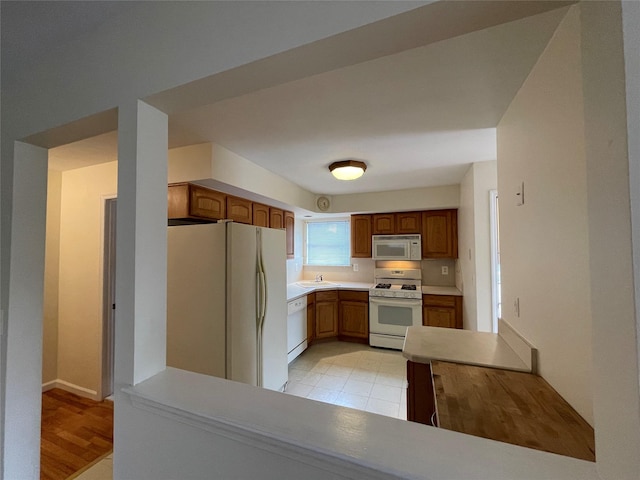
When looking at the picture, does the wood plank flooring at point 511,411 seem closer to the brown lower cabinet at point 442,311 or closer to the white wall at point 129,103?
the white wall at point 129,103

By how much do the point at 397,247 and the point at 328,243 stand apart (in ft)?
4.45

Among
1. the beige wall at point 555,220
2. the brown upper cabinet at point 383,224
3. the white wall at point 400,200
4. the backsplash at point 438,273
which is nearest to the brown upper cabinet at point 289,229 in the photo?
the white wall at point 400,200

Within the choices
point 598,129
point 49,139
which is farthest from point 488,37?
point 49,139

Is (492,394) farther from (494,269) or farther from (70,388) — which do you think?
(70,388)

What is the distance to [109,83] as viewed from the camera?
1095 millimetres

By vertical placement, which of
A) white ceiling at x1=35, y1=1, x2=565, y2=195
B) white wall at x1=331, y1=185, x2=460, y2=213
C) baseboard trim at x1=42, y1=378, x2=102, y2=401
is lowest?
baseboard trim at x1=42, y1=378, x2=102, y2=401

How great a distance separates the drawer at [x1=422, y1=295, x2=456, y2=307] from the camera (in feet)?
11.3

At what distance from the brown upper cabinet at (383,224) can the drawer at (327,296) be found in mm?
1162

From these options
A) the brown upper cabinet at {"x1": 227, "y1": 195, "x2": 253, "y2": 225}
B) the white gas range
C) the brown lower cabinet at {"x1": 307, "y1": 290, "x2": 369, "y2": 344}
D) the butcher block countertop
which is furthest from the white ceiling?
the brown lower cabinet at {"x1": 307, "y1": 290, "x2": 369, "y2": 344}

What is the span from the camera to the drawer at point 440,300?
11.3ft

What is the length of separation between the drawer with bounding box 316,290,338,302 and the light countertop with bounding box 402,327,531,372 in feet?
7.43

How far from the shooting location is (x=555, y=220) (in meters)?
1.01

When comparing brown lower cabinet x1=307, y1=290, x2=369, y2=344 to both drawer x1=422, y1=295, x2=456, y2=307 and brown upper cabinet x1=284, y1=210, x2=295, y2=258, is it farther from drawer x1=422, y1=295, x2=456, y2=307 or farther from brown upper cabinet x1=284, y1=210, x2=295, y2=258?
drawer x1=422, y1=295, x2=456, y2=307

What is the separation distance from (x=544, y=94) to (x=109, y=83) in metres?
1.82
